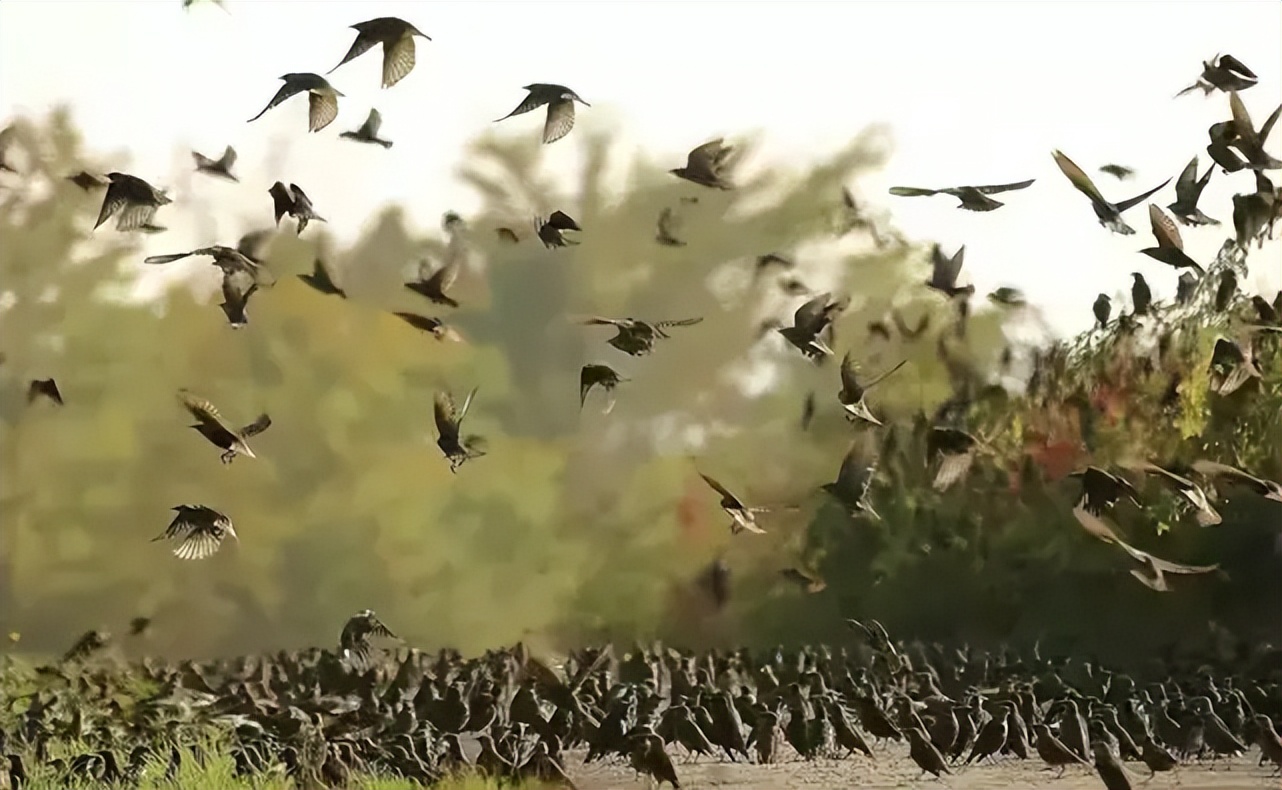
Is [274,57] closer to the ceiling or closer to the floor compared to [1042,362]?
closer to the ceiling

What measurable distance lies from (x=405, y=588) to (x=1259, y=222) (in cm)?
103

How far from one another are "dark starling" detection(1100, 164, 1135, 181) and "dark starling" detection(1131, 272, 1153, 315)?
0.36 ft

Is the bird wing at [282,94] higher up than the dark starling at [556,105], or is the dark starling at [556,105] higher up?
the bird wing at [282,94]

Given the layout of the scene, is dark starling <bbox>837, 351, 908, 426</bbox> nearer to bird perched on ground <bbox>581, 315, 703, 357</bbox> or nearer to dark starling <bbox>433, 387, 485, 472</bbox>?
bird perched on ground <bbox>581, 315, 703, 357</bbox>

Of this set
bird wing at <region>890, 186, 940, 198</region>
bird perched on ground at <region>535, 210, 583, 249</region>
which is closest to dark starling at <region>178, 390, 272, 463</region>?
bird perched on ground at <region>535, 210, 583, 249</region>

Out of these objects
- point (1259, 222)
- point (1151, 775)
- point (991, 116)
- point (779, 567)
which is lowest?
point (1151, 775)

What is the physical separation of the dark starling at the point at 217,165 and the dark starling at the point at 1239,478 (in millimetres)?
1114

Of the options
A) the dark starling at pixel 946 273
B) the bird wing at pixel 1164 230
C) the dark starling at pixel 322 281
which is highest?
the dark starling at pixel 322 281

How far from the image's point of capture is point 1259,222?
120 cm

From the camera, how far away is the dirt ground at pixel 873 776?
45.0 inches

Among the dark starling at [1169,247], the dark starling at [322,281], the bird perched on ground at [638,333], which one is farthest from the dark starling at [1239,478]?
the dark starling at [322,281]

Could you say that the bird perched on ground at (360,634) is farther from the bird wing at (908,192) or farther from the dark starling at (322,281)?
the bird wing at (908,192)

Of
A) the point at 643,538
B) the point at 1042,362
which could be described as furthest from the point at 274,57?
the point at 1042,362

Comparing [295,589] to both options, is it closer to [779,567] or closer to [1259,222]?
[779,567]
